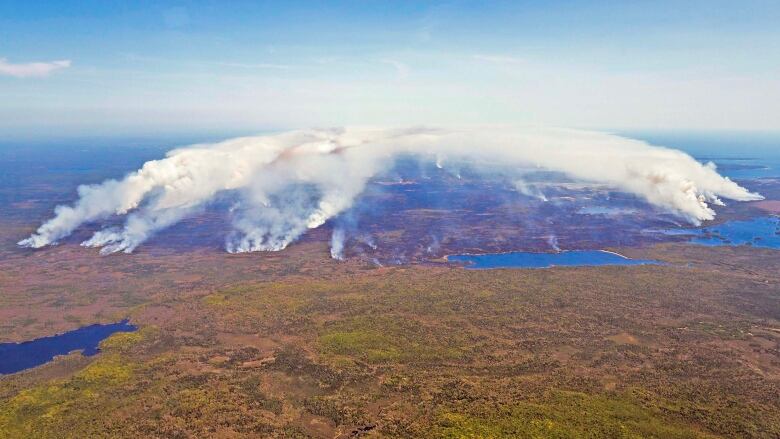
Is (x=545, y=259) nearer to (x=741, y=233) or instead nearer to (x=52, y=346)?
(x=741, y=233)

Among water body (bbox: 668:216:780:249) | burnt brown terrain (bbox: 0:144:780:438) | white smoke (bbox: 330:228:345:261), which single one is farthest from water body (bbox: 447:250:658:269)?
water body (bbox: 668:216:780:249)

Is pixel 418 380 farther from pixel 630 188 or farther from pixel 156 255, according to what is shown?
pixel 630 188

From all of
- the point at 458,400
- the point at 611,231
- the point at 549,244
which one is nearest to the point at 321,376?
the point at 458,400

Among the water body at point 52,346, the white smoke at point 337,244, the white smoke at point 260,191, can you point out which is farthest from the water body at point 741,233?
the water body at point 52,346

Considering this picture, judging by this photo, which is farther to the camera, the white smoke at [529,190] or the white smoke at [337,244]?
the white smoke at [529,190]

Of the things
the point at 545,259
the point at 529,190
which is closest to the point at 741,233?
the point at 545,259

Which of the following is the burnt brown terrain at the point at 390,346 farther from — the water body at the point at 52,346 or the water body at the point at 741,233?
the water body at the point at 741,233
